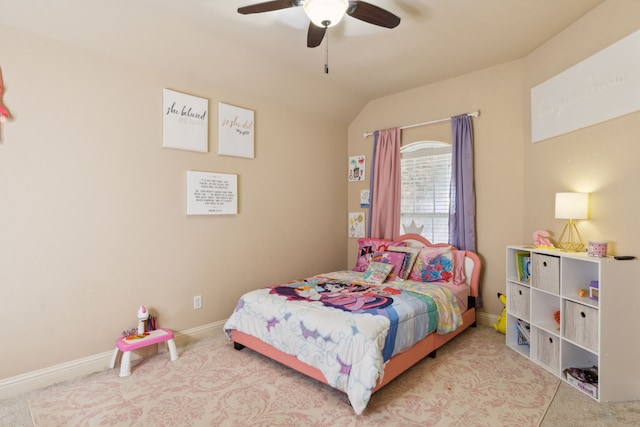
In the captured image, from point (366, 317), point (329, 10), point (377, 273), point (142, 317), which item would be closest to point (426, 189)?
point (377, 273)

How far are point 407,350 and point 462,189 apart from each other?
2010 millimetres

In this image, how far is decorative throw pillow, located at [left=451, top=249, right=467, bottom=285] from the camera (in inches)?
136

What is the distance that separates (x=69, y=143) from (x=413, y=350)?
303 cm

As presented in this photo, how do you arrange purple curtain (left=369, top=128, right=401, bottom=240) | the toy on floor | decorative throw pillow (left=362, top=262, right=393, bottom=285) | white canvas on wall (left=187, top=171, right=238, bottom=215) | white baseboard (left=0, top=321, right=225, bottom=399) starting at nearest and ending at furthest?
white baseboard (left=0, top=321, right=225, bottom=399), the toy on floor, white canvas on wall (left=187, top=171, right=238, bottom=215), decorative throw pillow (left=362, top=262, right=393, bottom=285), purple curtain (left=369, top=128, right=401, bottom=240)

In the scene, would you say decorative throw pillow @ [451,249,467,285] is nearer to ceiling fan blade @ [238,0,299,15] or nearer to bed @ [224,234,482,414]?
bed @ [224,234,482,414]

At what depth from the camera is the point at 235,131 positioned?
11.2ft

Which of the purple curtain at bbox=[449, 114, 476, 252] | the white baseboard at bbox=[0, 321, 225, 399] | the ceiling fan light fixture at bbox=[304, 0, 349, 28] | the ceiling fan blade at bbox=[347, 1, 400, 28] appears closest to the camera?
the ceiling fan light fixture at bbox=[304, 0, 349, 28]

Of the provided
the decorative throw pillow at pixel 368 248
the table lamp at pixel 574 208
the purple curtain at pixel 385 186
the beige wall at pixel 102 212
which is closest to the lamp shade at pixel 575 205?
the table lamp at pixel 574 208

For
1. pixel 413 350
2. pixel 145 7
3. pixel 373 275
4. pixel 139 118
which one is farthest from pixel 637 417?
pixel 145 7

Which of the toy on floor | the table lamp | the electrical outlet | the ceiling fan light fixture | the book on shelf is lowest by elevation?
the electrical outlet

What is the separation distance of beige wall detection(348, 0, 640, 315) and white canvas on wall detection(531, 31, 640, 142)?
0.08 m

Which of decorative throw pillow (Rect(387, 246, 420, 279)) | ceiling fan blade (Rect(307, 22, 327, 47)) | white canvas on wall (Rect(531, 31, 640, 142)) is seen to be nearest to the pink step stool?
decorative throw pillow (Rect(387, 246, 420, 279))

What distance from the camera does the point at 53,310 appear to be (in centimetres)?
239

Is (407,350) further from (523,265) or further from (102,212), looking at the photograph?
(102,212)
